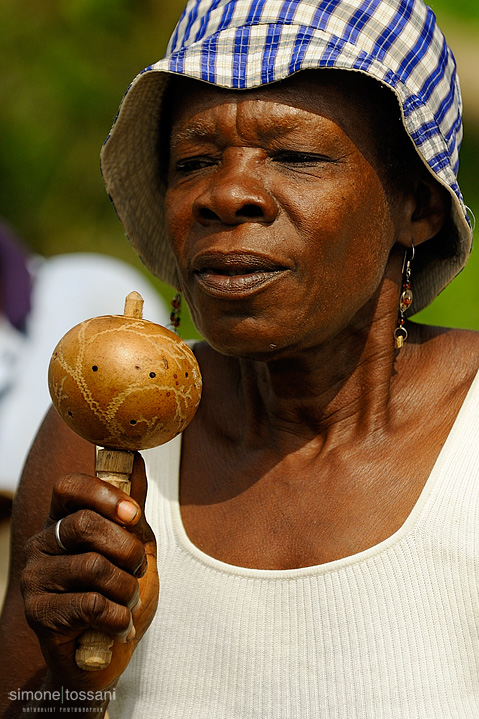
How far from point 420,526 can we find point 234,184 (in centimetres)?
95

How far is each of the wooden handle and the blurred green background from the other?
5.85 meters

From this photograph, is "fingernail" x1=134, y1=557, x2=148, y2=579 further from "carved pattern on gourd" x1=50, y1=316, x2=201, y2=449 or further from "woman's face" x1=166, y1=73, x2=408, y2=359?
"woman's face" x1=166, y1=73, x2=408, y2=359

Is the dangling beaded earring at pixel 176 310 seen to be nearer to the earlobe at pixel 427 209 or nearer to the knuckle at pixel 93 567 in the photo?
the earlobe at pixel 427 209

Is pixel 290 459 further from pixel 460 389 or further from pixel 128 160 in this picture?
pixel 128 160

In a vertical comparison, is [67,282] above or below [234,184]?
below

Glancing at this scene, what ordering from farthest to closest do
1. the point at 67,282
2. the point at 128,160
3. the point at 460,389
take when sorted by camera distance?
the point at 67,282, the point at 128,160, the point at 460,389

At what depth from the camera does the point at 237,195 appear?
2.33 metres

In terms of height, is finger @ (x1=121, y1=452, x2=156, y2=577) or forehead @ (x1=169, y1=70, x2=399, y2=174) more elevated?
forehead @ (x1=169, y1=70, x2=399, y2=174)

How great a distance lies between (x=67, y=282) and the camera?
624 centimetres

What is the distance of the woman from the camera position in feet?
7.52

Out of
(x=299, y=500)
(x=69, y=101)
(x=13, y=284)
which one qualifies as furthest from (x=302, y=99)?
(x=69, y=101)

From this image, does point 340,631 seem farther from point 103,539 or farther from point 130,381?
point 130,381

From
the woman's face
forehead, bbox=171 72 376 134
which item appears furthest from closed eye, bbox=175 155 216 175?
forehead, bbox=171 72 376 134

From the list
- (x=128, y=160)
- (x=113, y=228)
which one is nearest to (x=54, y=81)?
(x=113, y=228)
